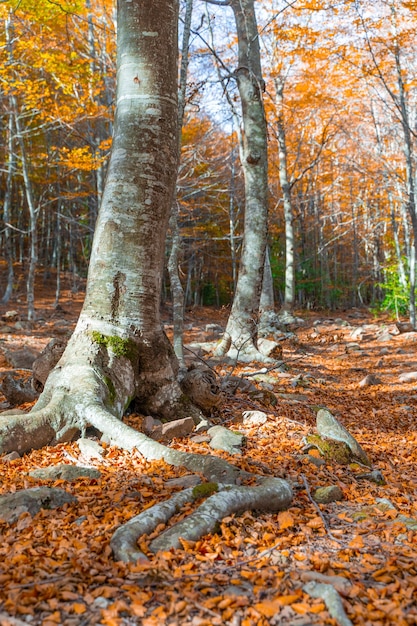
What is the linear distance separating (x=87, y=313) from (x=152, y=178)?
1.44 metres

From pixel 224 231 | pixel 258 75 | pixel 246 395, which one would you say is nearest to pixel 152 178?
pixel 246 395

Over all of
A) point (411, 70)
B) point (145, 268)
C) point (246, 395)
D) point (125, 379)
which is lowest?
point (246, 395)

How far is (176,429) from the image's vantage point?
159 inches

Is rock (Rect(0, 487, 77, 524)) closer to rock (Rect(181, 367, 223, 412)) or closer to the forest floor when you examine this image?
the forest floor

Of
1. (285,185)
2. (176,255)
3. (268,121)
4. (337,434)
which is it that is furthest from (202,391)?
(268,121)

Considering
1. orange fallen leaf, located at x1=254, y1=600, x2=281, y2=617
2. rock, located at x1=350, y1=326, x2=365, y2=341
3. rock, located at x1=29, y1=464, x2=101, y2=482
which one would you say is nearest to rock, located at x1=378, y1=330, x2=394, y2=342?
rock, located at x1=350, y1=326, x2=365, y2=341

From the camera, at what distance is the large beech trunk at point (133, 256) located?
13.2 feet

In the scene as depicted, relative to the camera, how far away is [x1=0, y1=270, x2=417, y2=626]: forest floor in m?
1.75

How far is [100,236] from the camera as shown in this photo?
4352mm

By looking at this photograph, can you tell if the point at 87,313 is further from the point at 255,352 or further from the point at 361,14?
the point at 361,14

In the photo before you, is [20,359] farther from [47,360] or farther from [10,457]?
[10,457]

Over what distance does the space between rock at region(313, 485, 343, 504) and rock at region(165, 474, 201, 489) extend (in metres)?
0.80

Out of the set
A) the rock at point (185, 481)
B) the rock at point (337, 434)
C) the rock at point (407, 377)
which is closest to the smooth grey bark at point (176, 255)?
the rock at point (337, 434)

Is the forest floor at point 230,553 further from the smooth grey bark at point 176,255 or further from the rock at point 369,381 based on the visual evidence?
the rock at point 369,381
